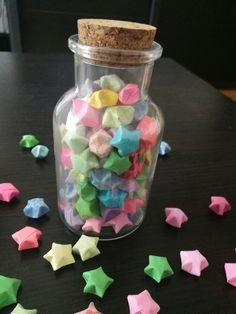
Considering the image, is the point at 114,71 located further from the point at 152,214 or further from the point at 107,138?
the point at 152,214

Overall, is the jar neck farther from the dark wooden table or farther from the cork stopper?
the dark wooden table

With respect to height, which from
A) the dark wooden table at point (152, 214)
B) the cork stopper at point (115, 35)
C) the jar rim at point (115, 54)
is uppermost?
the cork stopper at point (115, 35)

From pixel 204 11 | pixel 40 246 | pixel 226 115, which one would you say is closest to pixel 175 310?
pixel 40 246

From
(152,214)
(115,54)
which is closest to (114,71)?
(115,54)

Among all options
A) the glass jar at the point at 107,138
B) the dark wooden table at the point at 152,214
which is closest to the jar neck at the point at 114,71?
the glass jar at the point at 107,138

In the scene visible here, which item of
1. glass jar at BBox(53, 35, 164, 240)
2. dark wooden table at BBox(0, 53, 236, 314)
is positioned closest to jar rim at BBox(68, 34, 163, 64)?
glass jar at BBox(53, 35, 164, 240)

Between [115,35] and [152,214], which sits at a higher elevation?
[115,35]

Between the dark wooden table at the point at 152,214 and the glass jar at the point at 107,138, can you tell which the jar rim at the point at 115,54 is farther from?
the dark wooden table at the point at 152,214
